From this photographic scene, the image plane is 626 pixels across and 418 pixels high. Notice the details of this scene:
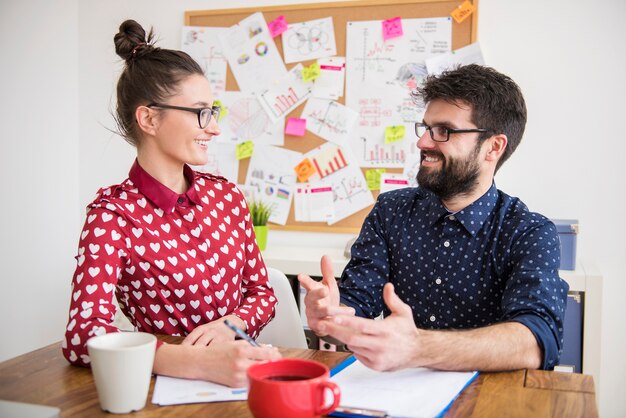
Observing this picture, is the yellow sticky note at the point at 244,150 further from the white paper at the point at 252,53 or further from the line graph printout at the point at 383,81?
the line graph printout at the point at 383,81

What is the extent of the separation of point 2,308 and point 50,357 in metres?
1.98

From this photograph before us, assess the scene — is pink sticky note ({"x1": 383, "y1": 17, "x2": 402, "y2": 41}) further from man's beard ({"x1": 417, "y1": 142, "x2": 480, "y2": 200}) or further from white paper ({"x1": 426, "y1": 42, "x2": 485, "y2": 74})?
man's beard ({"x1": 417, "y1": 142, "x2": 480, "y2": 200})

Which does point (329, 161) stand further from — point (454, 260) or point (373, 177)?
point (454, 260)

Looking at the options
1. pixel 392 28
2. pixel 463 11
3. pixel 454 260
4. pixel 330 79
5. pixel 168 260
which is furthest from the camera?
pixel 330 79

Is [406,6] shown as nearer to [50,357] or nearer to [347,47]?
[347,47]

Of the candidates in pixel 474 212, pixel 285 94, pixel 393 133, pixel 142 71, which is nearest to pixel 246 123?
pixel 285 94

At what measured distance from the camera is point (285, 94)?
2.95 metres

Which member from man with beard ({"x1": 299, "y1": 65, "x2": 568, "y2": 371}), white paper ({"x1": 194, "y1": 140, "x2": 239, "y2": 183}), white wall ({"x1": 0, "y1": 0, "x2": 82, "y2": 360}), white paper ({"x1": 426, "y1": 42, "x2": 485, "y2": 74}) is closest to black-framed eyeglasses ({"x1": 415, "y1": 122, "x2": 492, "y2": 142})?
man with beard ({"x1": 299, "y1": 65, "x2": 568, "y2": 371})

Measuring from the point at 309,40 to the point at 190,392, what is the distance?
86.5 inches

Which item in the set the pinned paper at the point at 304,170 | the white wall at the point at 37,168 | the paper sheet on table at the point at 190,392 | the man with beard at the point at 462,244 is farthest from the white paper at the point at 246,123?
the paper sheet on table at the point at 190,392

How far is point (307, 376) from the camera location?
0.82 m

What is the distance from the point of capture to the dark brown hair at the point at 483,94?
158 centimetres

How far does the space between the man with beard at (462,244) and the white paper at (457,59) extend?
3.50 feet

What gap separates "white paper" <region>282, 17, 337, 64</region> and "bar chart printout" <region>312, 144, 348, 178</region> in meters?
0.43
